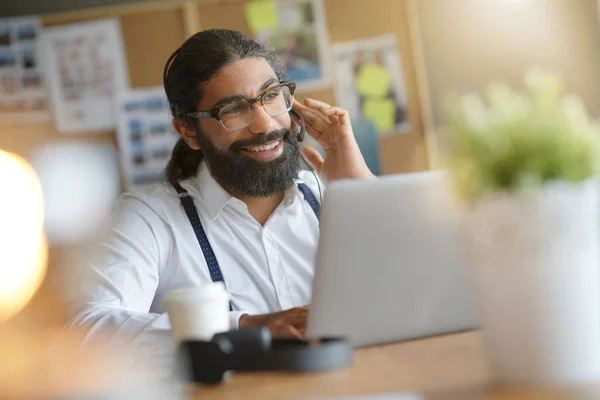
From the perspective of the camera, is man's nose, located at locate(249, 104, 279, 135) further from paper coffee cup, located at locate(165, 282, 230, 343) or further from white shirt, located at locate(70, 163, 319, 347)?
paper coffee cup, located at locate(165, 282, 230, 343)

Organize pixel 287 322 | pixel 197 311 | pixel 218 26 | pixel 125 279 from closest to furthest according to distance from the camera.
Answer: pixel 197 311 < pixel 287 322 < pixel 125 279 < pixel 218 26

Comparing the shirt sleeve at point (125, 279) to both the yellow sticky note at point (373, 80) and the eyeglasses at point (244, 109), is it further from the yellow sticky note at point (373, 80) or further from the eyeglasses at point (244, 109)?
the yellow sticky note at point (373, 80)

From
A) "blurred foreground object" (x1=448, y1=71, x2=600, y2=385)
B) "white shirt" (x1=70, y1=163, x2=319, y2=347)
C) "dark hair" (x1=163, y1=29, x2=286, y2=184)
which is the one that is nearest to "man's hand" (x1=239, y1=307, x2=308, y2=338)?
"white shirt" (x1=70, y1=163, x2=319, y2=347)

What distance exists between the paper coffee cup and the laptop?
0.40 ft

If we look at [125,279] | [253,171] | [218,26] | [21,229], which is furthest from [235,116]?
[21,229]

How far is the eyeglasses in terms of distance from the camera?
193 cm

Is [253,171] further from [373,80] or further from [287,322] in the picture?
[373,80]

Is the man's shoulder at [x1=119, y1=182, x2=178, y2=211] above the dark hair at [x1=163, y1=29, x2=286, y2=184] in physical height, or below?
below

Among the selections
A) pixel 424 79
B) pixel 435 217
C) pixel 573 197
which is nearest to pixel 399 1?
pixel 424 79

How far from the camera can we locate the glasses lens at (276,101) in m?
1.94

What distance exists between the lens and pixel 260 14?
351 centimetres

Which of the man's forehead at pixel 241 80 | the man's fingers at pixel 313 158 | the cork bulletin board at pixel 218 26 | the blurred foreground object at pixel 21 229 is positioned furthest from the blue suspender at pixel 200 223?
the blurred foreground object at pixel 21 229

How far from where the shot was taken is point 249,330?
0.93 m

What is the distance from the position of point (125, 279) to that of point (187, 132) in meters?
0.51
